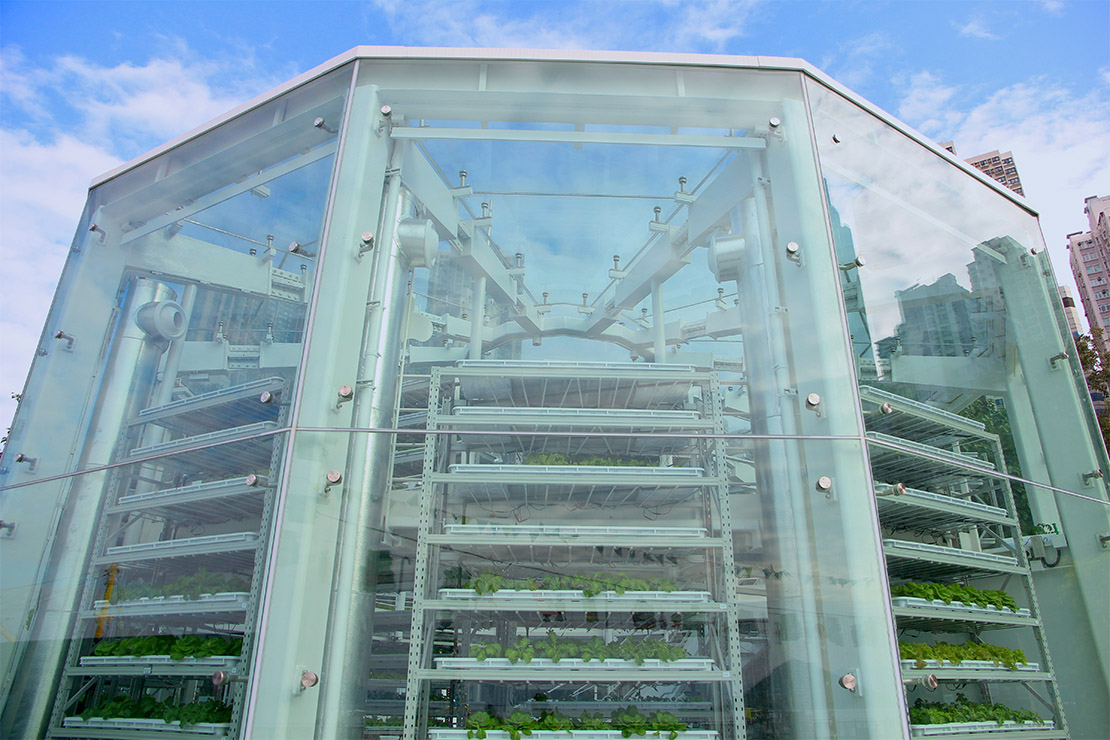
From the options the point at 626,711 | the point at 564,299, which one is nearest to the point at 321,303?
the point at 564,299

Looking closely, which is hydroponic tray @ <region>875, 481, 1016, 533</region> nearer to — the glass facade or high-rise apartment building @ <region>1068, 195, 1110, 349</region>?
the glass facade

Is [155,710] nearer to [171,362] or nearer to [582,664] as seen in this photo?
[171,362]

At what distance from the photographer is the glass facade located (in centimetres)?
312

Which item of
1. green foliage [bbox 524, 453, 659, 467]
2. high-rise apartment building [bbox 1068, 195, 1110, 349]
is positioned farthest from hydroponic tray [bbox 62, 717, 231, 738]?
high-rise apartment building [bbox 1068, 195, 1110, 349]

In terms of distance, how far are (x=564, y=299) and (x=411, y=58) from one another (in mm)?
1702

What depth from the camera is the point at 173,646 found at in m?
3.29

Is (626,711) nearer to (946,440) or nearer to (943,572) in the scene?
(943,572)

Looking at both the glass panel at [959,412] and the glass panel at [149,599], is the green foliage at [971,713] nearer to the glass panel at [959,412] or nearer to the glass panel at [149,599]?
the glass panel at [959,412]

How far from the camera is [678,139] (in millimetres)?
4145

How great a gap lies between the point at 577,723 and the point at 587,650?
31 centimetres

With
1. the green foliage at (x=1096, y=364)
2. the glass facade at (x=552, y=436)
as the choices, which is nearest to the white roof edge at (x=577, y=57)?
the glass facade at (x=552, y=436)

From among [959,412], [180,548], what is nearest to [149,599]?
[180,548]

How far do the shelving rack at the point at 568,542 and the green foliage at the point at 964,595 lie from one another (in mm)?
1055

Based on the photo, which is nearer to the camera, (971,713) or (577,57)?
(971,713)
